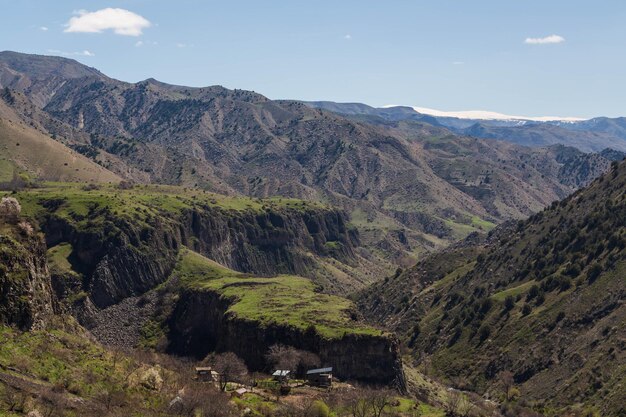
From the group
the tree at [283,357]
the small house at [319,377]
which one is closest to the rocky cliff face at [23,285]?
the small house at [319,377]

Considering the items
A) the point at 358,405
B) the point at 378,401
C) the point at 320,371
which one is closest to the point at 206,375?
the point at 320,371

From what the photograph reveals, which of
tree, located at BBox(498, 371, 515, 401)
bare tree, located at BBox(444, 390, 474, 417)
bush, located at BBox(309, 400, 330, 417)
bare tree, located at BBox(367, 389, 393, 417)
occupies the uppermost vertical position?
bush, located at BBox(309, 400, 330, 417)

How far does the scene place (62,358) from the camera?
8956 cm

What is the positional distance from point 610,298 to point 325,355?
67831 mm

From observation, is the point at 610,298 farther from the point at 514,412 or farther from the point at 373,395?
the point at 373,395

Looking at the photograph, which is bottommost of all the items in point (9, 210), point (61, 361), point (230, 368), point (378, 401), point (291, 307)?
point (230, 368)

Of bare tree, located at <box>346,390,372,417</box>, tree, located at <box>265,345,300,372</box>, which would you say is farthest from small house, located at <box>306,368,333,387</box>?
bare tree, located at <box>346,390,372,417</box>

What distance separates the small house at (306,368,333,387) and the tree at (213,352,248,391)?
1115 cm

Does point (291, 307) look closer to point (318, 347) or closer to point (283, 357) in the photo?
point (318, 347)

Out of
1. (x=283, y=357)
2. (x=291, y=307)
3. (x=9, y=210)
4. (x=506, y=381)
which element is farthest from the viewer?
(x=291, y=307)

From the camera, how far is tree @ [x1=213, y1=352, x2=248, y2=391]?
117363mm

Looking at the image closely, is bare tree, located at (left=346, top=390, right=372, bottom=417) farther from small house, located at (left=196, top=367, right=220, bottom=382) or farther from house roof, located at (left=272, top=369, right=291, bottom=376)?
small house, located at (left=196, top=367, right=220, bottom=382)

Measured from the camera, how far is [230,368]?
428 ft

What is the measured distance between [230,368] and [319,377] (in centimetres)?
1713
